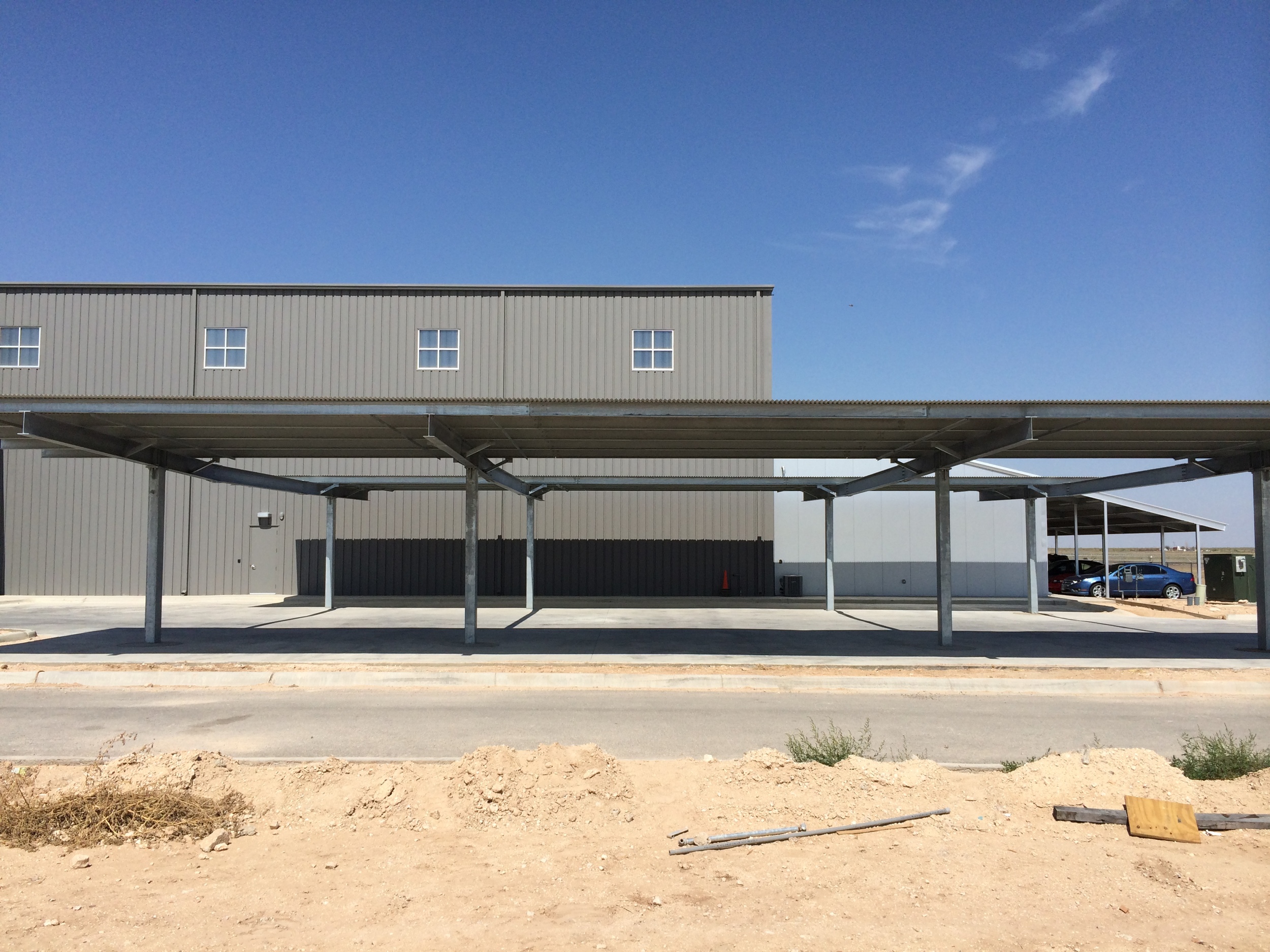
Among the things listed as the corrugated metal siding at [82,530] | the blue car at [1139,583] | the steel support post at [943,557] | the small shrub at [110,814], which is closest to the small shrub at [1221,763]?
the small shrub at [110,814]

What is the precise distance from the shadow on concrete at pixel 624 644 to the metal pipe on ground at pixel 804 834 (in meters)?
8.18

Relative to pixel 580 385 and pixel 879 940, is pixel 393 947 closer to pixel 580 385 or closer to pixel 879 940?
pixel 879 940

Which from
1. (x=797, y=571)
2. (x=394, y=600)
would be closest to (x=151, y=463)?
(x=394, y=600)

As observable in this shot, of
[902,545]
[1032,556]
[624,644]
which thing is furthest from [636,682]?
[902,545]

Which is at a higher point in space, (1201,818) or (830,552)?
(830,552)

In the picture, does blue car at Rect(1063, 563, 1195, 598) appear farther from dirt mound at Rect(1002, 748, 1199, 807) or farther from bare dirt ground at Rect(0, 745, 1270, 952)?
bare dirt ground at Rect(0, 745, 1270, 952)

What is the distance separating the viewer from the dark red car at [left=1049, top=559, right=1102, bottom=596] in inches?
1321

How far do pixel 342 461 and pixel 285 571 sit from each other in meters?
4.21

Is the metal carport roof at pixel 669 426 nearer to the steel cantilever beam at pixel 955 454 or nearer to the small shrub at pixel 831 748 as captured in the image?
the steel cantilever beam at pixel 955 454

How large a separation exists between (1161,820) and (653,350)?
23.5 metres

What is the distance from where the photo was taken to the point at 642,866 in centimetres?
553

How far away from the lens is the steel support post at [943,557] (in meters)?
16.2

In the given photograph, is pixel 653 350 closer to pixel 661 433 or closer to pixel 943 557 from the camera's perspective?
pixel 661 433

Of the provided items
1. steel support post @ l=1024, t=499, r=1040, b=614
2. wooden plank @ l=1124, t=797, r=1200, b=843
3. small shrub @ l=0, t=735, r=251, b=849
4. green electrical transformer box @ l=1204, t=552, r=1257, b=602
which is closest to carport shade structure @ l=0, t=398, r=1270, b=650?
steel support post @ l=1024, t=499, r=1040, b=614
